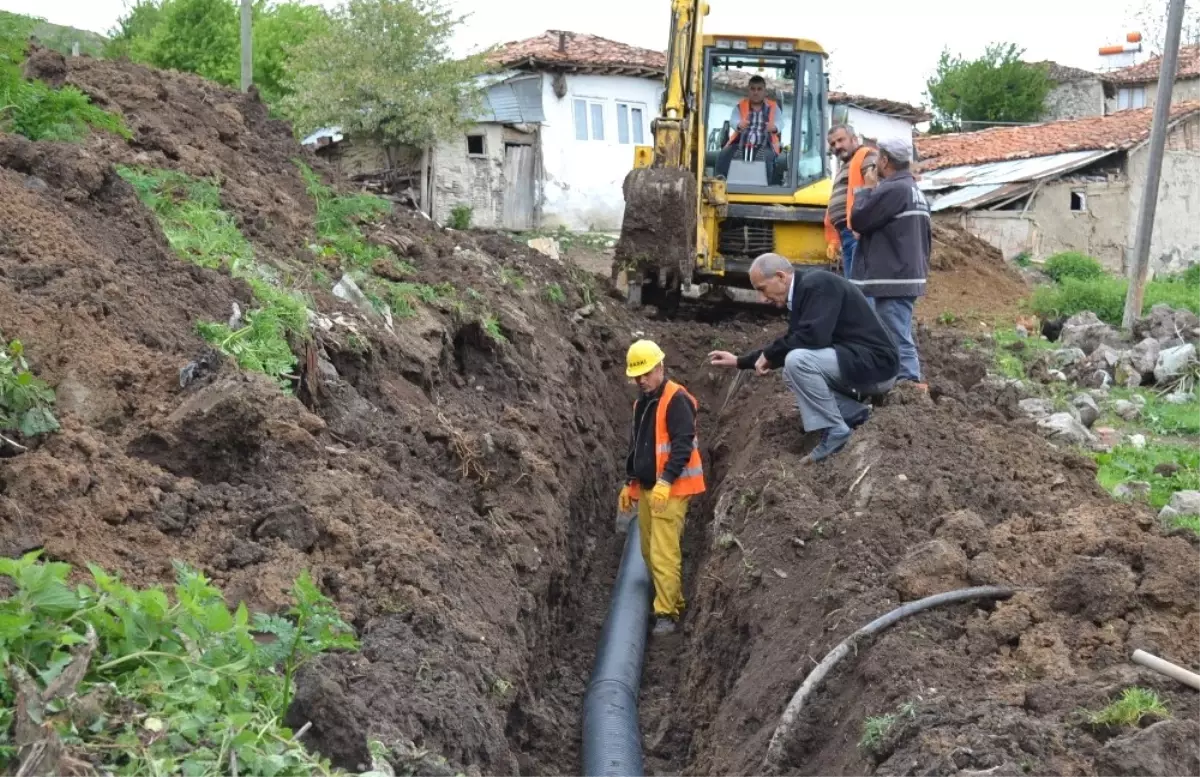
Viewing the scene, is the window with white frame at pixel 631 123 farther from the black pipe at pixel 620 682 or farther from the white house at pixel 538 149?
the black pipe at pixel 620 682

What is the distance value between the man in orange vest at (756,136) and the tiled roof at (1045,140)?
1885 cm

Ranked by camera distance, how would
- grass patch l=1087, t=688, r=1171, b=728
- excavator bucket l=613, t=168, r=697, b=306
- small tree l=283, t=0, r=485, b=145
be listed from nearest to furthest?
1. grass patch l=1087, t=688, r=1171, b=728
2. excavator bucket l=613, t=168, r=697, b=306
3. small tree l=283, t=0, r=485, b=145

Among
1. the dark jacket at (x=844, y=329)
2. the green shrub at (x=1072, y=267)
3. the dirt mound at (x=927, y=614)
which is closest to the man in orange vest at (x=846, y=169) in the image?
the dark jacket at (x=844, y=329)

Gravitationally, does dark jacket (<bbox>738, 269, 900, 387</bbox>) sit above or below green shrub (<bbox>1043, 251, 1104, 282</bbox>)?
above

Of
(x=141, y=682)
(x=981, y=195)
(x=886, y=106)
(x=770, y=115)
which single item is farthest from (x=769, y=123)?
(x=886, y=106)

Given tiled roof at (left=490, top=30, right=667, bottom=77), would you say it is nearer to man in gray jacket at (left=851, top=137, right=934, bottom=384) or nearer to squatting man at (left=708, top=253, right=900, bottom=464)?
man in gray jacket at (left=851, top=137, right=934, bottom=384)

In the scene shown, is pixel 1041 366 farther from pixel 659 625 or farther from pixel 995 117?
pixel 995 117

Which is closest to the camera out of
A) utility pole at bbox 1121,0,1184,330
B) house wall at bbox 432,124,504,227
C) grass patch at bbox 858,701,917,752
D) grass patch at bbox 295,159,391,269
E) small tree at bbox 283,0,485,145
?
grass patch at bbox 858,701,917,752

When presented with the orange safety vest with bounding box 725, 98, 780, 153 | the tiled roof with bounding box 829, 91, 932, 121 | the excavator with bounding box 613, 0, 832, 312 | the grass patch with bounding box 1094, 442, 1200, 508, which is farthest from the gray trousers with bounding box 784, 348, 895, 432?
the tiled roof with bounding box 829, 91, 932, 121

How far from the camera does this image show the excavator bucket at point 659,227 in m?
13.4

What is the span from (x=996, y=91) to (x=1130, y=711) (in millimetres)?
48668

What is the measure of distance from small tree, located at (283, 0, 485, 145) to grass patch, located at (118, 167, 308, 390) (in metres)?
20.4

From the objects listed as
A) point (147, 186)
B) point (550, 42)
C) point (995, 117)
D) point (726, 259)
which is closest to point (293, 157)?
point (147, 186)

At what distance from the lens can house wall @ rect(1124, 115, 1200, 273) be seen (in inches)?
1228
